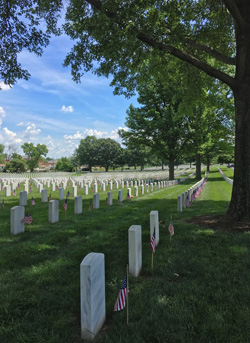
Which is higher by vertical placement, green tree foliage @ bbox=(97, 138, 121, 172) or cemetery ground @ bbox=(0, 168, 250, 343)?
green tree foliage @ bbox=(97, 138, 121, 172)

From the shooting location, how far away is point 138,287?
3.12 meters

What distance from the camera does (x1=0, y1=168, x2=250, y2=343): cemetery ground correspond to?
2.23 meters

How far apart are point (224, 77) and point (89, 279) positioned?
682cm

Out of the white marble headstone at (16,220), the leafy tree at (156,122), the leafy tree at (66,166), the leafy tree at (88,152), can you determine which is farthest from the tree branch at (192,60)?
the leafy tree at (66,166)

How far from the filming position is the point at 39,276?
3.34m

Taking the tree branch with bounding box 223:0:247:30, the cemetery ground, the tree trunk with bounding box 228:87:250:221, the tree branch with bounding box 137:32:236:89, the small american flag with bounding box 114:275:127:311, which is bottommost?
the cemetery ground

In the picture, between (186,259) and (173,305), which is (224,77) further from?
(173,305)

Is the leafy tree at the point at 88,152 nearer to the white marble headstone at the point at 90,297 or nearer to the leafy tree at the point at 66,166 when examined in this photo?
the leafy tree at the point at 66,166

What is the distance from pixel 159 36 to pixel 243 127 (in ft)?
12.6

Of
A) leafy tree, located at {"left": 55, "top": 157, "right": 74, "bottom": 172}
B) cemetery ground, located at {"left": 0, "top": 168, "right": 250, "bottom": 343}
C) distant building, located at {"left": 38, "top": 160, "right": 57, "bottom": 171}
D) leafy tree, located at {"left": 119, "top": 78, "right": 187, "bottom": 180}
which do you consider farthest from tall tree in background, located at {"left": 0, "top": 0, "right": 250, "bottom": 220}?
distant building, located at {"left": 38, "top": 160, "right": 57, "bottom": 171}

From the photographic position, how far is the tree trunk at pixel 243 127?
20.4 ft

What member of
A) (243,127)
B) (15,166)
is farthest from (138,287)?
(15,166)

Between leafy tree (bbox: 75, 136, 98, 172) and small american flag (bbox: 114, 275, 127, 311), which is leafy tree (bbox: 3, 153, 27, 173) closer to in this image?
leafy tree (bbox: 75, 136, 98, 172)

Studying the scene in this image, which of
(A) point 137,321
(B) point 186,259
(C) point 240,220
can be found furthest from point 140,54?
(A) point 137,321
